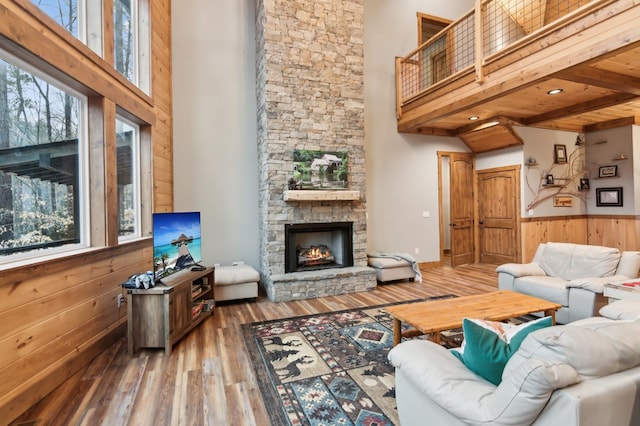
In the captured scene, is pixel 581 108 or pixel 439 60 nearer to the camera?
pixel 581 108

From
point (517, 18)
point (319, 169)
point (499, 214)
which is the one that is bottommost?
point (499, 214)

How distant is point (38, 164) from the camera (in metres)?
2.55

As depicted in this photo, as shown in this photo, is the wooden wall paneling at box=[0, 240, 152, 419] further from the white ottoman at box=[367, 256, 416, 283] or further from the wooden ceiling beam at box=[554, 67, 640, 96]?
the wooden ceiling beam at box=[554, 67, 640, 96]

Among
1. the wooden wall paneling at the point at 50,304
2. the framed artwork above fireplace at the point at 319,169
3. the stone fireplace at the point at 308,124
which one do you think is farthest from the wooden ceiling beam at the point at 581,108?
the wooden wall paneling at the point at 50,304

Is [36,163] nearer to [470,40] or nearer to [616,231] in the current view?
[470,40]

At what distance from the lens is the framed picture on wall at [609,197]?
5969mm

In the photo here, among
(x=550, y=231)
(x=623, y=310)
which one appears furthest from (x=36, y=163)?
(x=550, y=231)

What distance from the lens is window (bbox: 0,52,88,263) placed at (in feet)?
7.46

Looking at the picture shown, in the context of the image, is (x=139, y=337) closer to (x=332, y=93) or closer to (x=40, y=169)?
(x=40, y=169)

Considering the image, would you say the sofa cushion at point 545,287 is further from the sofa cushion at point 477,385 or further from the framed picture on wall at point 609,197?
the framed picture on wall at point 609,197

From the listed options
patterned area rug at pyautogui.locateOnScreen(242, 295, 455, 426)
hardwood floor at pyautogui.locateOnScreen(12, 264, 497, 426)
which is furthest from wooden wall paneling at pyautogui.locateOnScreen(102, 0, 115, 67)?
patterned area rug at pyautogui.locateOnScreen(242, 295, 455, 426)

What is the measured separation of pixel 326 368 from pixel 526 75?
3.88 m

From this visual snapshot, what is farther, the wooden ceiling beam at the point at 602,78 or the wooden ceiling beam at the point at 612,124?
the wooden ceiling beam at the point at 612,124

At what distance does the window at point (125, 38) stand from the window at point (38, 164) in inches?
39.3
